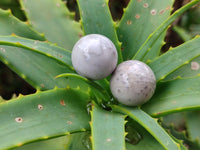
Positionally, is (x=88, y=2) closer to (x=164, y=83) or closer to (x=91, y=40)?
(x=91, y=40)

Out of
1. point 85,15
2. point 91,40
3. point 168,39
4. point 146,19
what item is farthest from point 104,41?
point 168,39

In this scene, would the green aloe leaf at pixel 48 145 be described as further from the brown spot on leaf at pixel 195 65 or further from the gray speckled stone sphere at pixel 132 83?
the brown spot on leaf at pixel 195 65

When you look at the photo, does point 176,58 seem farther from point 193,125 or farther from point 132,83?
point 193,125

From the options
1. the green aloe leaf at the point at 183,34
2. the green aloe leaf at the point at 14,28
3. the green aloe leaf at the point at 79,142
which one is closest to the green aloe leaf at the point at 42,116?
the green aloe leaf at the point at 79,142

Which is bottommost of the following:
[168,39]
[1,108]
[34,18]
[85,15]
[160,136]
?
[160,136]

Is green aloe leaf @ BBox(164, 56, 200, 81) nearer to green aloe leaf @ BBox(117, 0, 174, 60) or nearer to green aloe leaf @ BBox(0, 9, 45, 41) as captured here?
green aloe leaf @ BBox(117, 0, 174, 60)

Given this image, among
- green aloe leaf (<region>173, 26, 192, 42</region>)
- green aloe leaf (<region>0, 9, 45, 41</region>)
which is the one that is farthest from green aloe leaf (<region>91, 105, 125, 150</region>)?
green aloe leaf (<region>173, 26, 192, 42</region>)

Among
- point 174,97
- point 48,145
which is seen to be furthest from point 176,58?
point 48,145
